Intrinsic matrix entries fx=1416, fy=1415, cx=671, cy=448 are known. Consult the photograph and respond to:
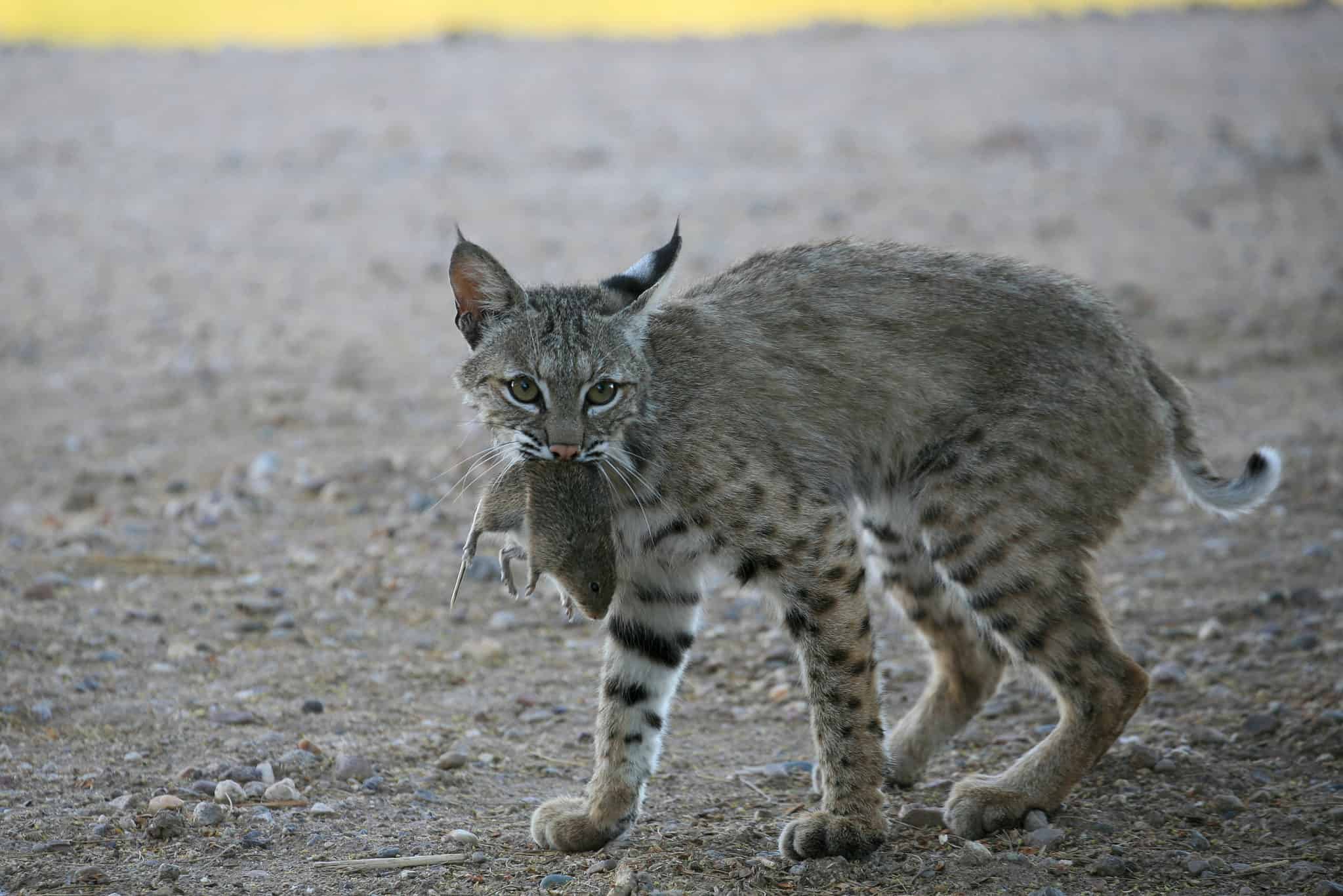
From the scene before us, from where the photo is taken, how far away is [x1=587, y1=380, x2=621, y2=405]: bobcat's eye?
4500mm

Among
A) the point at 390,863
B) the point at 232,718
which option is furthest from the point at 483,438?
the point at 390,863

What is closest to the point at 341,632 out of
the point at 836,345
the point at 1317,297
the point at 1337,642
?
the point at 836,345

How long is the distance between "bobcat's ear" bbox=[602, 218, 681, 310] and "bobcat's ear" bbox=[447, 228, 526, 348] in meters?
0.34

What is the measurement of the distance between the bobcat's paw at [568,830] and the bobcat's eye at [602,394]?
1284 mm

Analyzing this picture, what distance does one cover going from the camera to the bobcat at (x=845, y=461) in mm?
4410

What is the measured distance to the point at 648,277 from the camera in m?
4.74

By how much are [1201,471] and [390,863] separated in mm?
3102

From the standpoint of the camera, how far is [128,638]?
18.6 ft

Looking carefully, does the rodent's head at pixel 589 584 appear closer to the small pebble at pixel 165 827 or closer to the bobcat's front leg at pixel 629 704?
the bobcat's front leg at pixel 629 704

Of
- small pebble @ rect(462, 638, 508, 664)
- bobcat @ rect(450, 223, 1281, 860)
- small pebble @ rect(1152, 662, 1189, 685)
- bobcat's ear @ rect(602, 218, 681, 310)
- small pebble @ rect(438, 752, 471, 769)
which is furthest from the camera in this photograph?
small pebble @ rect(462, 638, 508, 664)

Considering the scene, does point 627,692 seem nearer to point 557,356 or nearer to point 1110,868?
point 557,356

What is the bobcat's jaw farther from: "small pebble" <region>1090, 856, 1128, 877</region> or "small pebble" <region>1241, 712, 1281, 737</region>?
"small pebble" <region>1241, 712, 1281, 737</region>

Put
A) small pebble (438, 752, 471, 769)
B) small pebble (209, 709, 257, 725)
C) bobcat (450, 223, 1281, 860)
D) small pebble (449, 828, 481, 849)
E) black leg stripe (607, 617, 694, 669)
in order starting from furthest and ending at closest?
small pebble (209, 709, 257, 725)
small pebble (438, 752, 471, 769)
black leg stripe (607, 617, 694, 669)
bobcat (450, 223, 1281, 860)
small pebble (449, 828, 481, 849)

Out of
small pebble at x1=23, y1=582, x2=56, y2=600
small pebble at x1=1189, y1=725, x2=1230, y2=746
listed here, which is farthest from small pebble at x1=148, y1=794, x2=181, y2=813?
small pebble at x1=1189, y1=725, x2=1230, y2=746
